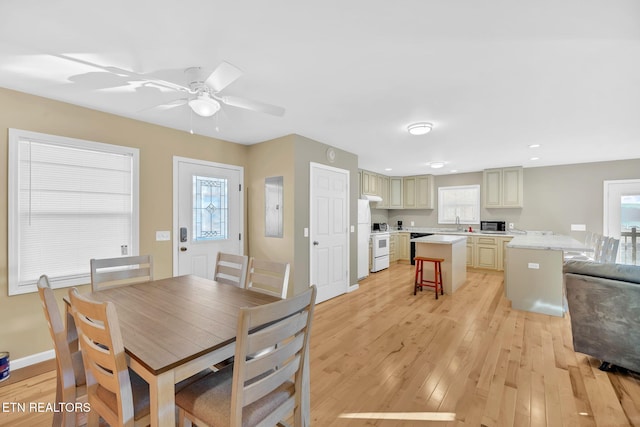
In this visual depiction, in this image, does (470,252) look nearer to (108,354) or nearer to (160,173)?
(160,173)

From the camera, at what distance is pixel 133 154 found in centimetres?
297

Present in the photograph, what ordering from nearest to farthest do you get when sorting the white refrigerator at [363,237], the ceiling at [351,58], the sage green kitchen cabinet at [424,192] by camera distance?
1. the ceiling at [351,58]
2. the white refrigerator at [363,237]
3. the sage green kitchen cabinet at [424,192]

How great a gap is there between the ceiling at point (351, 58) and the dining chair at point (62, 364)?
1.39m

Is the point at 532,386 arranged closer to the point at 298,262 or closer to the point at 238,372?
the point at 238,372

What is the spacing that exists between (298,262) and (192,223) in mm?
1471

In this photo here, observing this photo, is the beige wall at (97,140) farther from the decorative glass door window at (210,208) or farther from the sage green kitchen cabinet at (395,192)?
the sage green kitchen cabinet at (395,192)

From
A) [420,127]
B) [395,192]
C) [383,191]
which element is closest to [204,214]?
[420,127]

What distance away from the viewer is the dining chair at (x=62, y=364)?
4.26 feet

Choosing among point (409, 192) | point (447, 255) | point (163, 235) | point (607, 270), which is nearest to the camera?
point (607, 270)

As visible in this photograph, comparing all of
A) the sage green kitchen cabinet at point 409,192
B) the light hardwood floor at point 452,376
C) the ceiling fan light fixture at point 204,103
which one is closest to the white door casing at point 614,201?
the light hardwood floor at point 452,376

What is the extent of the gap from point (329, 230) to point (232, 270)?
208 cm

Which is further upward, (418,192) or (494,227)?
(418,192)

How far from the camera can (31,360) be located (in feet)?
7.74

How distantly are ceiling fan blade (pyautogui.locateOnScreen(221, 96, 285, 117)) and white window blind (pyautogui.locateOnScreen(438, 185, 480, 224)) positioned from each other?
20.1 feet
